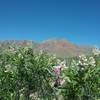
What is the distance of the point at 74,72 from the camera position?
24.7 metres

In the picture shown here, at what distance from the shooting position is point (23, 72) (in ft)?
117

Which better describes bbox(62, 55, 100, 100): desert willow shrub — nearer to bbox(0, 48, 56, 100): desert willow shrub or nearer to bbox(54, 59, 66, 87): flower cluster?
bbox(54, 59, 66, 87): flower cluster

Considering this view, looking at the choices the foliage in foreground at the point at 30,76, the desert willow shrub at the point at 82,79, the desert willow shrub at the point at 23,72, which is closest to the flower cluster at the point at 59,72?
the foliage in foreground at the point at 30,76

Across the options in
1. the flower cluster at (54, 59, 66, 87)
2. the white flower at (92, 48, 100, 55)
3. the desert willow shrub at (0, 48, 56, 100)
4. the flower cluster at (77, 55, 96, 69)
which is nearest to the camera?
the flower cluster at (77, 55, 96, 69)

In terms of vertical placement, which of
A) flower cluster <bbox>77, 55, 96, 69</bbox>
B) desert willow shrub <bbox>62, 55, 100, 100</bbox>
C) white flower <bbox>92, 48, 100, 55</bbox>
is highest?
white flower <bbox>92, 48, 100, 55</bbox>

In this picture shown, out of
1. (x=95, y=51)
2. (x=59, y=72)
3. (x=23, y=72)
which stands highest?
(x=95, y=51)

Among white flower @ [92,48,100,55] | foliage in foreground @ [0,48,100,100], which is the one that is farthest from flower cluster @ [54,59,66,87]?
white flower @ [92,48,100,55]

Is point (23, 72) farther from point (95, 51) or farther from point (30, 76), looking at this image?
point (95, 51)

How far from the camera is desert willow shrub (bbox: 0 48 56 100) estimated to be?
35.4 m

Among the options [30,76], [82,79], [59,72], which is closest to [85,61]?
[82,79]

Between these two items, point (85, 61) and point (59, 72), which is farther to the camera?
point (59, 72)

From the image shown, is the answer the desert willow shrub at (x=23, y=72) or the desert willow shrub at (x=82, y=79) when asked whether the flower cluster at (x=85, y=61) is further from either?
the desert willow shrub at (x=23, y=72)

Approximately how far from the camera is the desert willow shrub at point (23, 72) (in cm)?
3544

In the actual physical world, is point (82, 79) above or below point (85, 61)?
below
